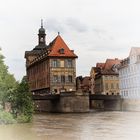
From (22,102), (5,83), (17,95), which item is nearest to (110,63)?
(22,102)

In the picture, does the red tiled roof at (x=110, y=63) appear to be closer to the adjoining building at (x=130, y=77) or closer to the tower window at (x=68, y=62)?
the adjoining building at (x=130, y=77)

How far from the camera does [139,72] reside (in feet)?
276

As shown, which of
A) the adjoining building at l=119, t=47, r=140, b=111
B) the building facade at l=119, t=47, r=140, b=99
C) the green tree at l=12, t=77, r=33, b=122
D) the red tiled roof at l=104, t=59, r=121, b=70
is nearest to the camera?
the green tree at l=12, t=77, r=33, b=122

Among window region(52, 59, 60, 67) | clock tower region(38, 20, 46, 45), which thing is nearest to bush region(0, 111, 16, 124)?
window region(52, 59, 60, 67)

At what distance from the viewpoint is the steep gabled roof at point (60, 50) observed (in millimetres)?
86500

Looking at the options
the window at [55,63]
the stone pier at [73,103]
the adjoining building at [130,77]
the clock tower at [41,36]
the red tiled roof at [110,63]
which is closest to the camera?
the stone pier at [73,103]

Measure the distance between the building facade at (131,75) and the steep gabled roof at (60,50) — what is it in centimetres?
1065

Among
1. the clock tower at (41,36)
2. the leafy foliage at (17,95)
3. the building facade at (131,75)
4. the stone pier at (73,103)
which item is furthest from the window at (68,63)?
the leafy foliage at (17,95)

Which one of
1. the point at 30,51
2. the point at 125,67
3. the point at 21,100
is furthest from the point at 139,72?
the point at 21,100

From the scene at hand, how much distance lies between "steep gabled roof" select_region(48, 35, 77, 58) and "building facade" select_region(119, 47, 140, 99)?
34.9 feet

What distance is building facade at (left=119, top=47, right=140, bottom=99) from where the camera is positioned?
3356 inches

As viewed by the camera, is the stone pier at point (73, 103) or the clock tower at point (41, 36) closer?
the stone pier at point (73, 103)

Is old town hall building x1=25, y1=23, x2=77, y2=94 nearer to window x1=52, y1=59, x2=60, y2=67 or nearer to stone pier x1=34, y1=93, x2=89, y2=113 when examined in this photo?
window x1=52, y1=59, x2=60, y2=67

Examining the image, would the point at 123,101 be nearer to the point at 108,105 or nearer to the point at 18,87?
the point at 108,105
